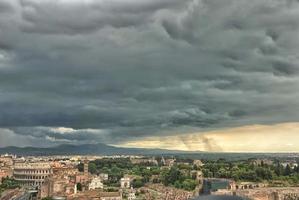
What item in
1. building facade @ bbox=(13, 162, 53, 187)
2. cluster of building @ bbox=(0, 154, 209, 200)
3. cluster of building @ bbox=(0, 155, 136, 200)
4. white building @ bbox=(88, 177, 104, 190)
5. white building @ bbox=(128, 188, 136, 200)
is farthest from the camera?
building facade @ bbox=(13, 162, 53, 187)

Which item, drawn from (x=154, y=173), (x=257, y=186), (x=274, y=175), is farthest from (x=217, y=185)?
(x=154, y=173)

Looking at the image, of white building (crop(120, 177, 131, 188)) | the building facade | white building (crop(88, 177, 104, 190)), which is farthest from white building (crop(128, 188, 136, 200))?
the building facade

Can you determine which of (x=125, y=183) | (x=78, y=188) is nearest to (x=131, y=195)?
(x=78, y=188)

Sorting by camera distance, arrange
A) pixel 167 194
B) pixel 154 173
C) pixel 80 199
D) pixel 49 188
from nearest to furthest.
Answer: pixel 80 199
pixel 167 194
pixel 49 188
pixel 154 173

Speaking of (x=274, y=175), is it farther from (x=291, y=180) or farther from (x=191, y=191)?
(x=191, y=191)

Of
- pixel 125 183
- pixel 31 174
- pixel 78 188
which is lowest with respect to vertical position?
pixel 78 188

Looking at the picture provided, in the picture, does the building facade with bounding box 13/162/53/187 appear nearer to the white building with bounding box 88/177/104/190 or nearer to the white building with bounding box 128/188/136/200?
the white building with bounding box 88/177/104/190

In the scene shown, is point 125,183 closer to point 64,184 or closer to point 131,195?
point 64,184

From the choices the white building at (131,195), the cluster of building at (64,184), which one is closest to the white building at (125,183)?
the cluster of building at (64,184)

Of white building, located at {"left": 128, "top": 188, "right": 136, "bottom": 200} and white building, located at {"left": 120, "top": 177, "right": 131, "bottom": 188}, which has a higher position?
white building, located at {"left": 120, "top": 177, "right": 131, "bottom": 188}

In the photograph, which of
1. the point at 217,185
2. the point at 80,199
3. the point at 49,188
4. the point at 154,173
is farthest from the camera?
the point at 154,173

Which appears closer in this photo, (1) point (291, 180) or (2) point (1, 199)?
(2) point (1, 199)
